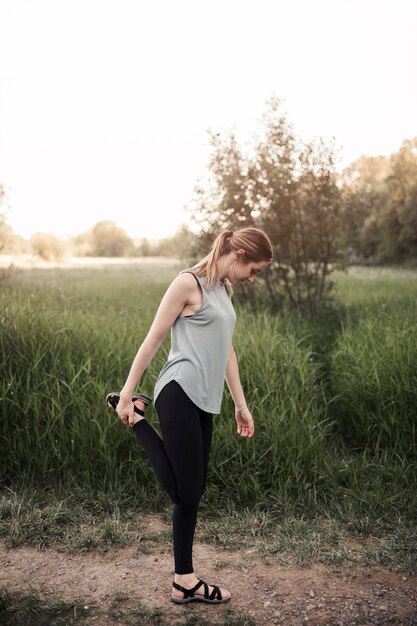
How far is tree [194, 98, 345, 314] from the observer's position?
9531mm

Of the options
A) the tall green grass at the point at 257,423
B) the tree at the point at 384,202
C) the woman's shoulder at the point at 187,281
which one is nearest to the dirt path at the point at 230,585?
the tall green grass at the point at 257,423

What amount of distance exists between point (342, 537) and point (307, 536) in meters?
0.24

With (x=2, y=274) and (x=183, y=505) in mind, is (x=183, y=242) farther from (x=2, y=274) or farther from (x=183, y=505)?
(x=183, y=505)

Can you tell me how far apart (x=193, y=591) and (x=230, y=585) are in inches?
13.2

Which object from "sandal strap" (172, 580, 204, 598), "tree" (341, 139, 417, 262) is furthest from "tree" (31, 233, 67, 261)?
"sandal strap" (172, 580, 204, 598)

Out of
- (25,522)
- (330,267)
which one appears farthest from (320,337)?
(25,522)

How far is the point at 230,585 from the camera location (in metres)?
3.57

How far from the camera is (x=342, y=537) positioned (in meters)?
4.13

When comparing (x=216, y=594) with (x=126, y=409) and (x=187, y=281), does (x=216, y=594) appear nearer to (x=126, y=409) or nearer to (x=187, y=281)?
(x=126, y=409)

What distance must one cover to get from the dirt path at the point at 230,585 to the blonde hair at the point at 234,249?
1797 mm

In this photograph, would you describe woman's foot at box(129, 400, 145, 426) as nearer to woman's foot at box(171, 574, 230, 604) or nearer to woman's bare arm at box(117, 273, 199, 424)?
woman's bare arm at box(117, 273, 199, 424)

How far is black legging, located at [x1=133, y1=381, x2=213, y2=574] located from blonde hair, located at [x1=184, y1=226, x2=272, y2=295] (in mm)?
580

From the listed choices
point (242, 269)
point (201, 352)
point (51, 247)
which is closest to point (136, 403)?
point (201, 352)

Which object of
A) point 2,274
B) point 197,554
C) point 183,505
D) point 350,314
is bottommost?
point 197,554
